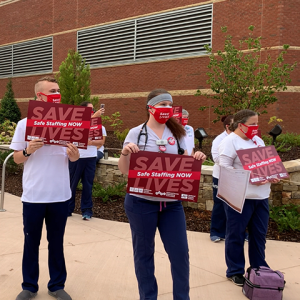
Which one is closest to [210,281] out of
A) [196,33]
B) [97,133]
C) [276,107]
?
[97,133]

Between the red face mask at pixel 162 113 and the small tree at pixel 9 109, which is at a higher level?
the small tree at pixel 9 109

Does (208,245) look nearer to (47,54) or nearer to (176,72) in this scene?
(176,72)

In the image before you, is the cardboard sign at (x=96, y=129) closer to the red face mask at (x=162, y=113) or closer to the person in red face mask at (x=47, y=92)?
the person in red face mask at (x=47, y=92)

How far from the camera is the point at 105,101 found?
20.6 meters

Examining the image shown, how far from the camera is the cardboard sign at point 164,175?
3566 millimetres

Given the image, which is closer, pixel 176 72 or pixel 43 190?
pixel 43 190

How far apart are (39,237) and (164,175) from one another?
1.42 m

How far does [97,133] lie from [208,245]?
282 cm

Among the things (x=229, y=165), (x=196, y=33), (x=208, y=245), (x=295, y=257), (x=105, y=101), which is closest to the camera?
(x=229, y=165)

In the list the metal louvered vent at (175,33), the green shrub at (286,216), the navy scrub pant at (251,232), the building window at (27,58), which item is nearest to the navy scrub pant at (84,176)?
the green shrub at (286,216)

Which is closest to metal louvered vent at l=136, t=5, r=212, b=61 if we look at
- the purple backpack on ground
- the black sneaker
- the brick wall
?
the brick wall

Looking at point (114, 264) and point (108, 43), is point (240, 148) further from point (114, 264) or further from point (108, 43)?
point (108, 43)

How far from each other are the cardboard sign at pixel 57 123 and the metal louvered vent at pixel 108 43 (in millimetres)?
15979

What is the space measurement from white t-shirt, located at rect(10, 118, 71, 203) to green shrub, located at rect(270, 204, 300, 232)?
14.2 ft
